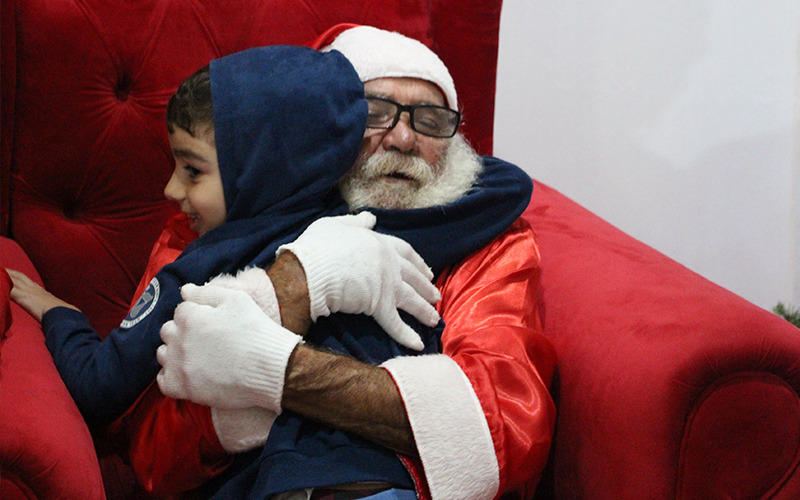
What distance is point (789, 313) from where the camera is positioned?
2426mm

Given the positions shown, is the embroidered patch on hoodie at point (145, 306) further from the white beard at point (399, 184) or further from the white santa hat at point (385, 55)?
the white santa hat at point (385, 55)

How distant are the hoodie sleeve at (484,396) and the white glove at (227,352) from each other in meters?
0.18

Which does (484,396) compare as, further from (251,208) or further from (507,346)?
(251,208)

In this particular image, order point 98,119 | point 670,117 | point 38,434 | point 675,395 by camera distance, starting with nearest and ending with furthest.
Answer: point 38,434
point 675,395
point 98,119
point 670,117

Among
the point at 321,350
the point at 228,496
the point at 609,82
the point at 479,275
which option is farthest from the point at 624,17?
the point at 228,496

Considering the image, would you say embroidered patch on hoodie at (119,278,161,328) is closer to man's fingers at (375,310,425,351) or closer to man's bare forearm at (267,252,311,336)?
man's bare forearm at (267,252,311,336)

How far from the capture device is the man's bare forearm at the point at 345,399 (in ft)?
3.60

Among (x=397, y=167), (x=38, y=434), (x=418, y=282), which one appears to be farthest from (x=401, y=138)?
(x=38, y=434)

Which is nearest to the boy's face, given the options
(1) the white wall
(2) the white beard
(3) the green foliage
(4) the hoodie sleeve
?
(2) the white beard

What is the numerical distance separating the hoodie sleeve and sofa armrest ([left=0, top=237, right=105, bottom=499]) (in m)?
0.43

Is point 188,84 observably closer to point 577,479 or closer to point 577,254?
point 577,254

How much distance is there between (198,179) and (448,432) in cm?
54

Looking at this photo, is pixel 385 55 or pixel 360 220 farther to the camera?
pixel 385 55

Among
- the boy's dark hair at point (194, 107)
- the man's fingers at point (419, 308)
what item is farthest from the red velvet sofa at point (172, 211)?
the boy's dark hair at point (194, 107)
